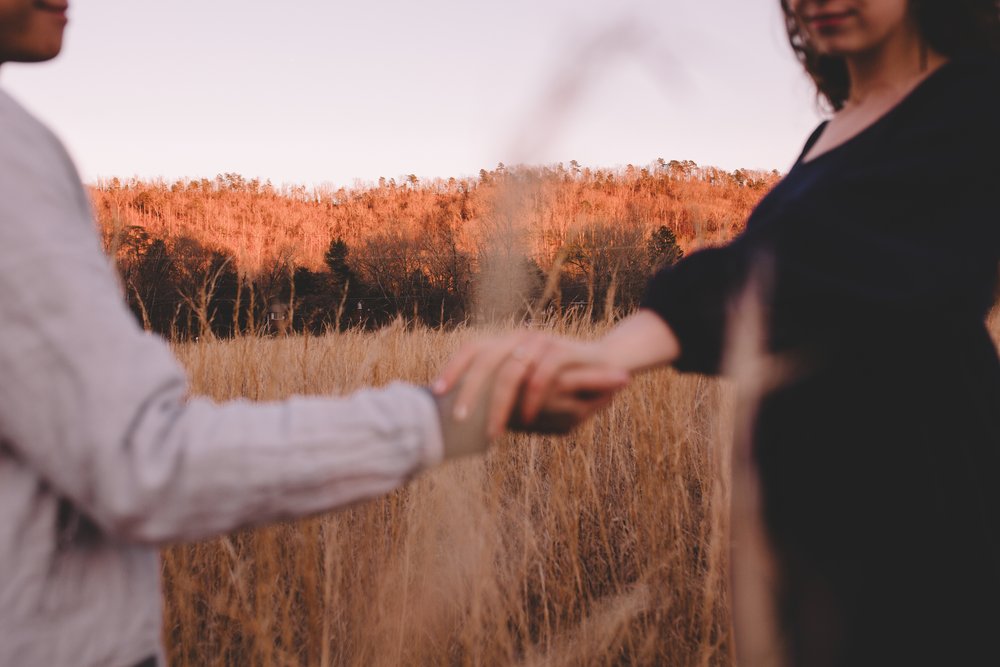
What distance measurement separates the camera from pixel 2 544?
425 mm

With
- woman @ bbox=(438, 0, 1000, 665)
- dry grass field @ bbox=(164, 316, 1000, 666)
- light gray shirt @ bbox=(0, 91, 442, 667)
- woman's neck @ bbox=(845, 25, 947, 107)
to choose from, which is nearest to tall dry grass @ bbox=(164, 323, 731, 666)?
dry grass field @ bbox=(164, 316, 1000, 666)

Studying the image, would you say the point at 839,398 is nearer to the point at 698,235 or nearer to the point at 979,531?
the point at 979,531

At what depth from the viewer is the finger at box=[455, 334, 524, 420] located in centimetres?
54

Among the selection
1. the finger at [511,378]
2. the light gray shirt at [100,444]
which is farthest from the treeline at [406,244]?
the light gray shirt at [100,444]

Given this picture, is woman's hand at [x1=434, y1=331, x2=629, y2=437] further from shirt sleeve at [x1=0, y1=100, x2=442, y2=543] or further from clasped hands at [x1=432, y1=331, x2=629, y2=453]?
shirt sleeve at [x1=0, y1=100, x2=442, y2=543]

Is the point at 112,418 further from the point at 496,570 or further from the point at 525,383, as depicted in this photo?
the point at 496,570

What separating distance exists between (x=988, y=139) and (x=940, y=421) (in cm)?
30

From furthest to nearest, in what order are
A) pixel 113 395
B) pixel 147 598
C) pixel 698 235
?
pixel 698 235
pixel 147 598
pixel 113 395

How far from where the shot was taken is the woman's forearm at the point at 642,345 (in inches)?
28.7

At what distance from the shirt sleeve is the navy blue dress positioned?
48 centimetres

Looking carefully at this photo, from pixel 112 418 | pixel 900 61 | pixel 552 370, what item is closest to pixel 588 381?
pixel 552 370

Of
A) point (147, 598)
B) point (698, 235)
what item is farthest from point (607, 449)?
point (147, 598)

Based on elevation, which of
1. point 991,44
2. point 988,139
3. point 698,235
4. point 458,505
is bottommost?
point 458,505

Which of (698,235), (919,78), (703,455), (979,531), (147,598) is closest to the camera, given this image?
(147,598)
